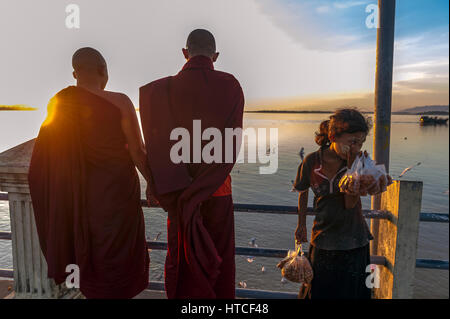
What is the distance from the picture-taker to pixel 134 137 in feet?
6.87

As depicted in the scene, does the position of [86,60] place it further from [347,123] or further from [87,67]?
[347,123]

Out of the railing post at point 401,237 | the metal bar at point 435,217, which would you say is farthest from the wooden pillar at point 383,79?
the metal bar at point 435,217

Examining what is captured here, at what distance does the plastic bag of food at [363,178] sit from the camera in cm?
191

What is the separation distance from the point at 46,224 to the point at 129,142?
2.82 ft

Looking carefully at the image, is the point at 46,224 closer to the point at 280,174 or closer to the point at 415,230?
the point at 415,230


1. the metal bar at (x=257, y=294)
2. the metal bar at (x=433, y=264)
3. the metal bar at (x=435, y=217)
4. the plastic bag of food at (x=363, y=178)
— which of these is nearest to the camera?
the plastic bag of food at (x=363, y=178)

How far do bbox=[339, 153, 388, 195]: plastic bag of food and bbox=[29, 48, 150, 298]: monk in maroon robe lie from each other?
4.40 ft

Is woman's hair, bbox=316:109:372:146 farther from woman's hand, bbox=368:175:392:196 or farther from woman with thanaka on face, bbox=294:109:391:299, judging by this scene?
woman's hand, bbox=368:175:392:196

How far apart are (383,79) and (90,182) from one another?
2.70 metres

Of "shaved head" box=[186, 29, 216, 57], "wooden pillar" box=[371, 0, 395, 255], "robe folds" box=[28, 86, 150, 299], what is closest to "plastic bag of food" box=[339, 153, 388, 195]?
"wooden pillar" box=[371, 0, 395, 255]

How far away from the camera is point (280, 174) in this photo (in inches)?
1081

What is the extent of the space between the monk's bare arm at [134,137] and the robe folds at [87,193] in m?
0.04

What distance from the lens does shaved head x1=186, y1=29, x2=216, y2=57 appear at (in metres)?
2.09

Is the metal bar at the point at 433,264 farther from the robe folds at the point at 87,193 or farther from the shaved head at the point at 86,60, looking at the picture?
the shaved head at the point at 86,60
